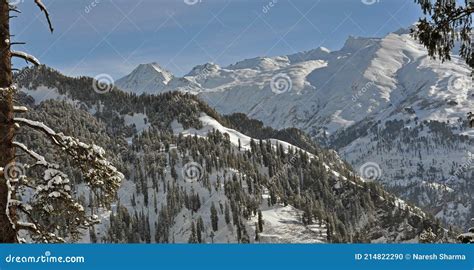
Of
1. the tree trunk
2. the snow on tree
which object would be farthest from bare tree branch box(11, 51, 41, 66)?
the tree trunk

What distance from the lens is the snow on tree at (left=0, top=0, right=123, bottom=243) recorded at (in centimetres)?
1126

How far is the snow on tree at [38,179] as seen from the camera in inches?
443

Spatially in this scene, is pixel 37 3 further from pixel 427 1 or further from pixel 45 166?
pixel 427 1

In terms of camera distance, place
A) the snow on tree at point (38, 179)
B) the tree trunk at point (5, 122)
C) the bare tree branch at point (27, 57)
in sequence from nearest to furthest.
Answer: the tree trunk at point (5, 122) → the snow on tree at point (38, 179) → the bare tree branch at point (27, 57)

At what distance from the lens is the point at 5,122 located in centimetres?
1134

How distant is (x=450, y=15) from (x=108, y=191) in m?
9.73

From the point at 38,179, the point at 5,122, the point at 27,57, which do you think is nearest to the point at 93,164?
the point at 38,179

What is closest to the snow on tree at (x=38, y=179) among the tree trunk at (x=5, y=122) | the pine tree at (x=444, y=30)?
the tree trunk at (x=5, y=122)

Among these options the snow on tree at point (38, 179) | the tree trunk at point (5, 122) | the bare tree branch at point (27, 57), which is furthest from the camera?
the bare tree branch at point (27, 57)

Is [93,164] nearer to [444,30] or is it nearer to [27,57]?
[27,57]

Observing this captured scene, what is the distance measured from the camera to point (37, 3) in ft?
39.6

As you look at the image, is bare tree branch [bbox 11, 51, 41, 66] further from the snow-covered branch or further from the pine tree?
the pine tree

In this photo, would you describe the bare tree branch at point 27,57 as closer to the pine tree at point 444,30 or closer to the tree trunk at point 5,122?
the tree trunk at point 5,122

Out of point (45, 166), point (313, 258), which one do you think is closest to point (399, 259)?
point (313, 258)
